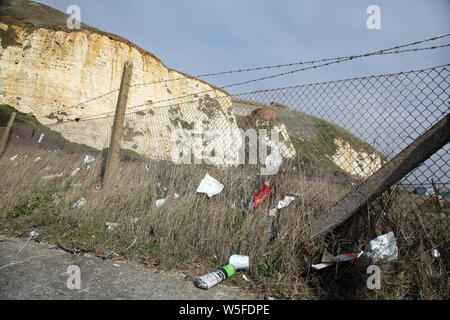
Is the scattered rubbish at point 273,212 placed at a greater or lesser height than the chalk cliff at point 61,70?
lesser

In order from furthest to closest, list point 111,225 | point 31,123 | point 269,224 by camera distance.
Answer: point 31,123 < point 111,225 < point 269,224

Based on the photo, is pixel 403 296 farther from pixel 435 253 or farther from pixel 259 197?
pixel 259 197

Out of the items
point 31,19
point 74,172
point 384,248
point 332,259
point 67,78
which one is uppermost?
point 31,19

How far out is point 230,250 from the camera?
225cm

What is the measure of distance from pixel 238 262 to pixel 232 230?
1.19 ft

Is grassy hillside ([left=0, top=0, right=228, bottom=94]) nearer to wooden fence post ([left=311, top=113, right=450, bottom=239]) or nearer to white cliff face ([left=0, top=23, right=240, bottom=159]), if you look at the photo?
white cliff face ([left=0, top=23, right=240, bottom=159])

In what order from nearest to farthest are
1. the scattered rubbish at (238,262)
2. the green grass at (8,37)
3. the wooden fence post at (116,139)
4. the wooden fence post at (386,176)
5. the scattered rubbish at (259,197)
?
the wooden fence post at (386,176) < the scattered rubbish at (238,262) < the scattered rubbish at (259,197) < the wooden fence post at (116,139) < the green grass at (8,37)

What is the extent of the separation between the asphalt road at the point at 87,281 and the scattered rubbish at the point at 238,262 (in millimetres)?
241

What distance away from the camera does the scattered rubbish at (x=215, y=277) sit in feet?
5.88

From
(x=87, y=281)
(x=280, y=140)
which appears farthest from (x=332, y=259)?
(x=280, y=140)

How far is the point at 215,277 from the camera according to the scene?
1869mm

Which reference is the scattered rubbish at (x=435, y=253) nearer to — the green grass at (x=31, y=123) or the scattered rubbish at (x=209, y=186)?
the scattered rubbish at (x=209, y=186)

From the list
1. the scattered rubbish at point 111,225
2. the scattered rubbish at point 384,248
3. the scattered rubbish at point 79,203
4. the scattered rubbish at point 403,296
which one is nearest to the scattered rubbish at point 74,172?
the scattered rubbish at point 79,203

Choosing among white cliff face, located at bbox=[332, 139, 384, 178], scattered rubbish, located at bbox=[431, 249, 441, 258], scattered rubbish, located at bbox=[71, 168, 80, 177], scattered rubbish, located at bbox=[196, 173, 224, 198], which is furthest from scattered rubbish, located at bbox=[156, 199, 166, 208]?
scattered rubbish, located at bbox=[71, 168, 80, 177]
